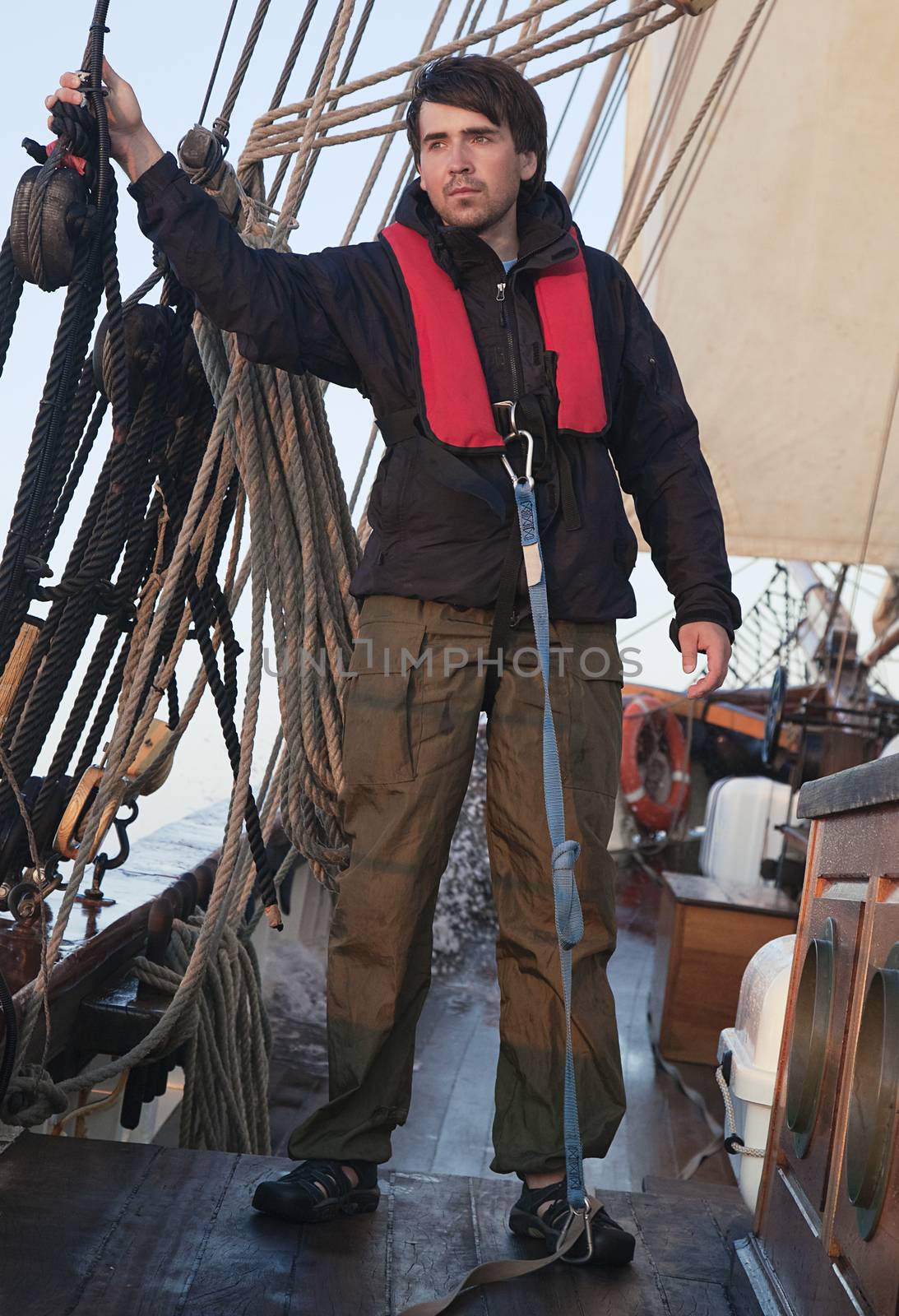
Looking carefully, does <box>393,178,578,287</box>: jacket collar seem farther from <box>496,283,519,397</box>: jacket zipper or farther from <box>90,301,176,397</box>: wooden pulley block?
<box>90,301,176,397</box>: wooden pulley block

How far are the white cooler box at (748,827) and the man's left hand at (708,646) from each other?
3.90 m

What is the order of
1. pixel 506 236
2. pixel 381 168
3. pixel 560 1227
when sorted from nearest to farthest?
pixel 560 1227 → pixel 506 236 → pixel 381 168

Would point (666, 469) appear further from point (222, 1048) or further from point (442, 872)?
point (222, 1048)

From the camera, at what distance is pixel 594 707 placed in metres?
1.71

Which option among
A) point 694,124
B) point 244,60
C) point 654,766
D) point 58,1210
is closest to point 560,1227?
point 58,1210

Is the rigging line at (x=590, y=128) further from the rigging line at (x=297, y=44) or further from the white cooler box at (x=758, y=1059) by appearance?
the white cooler box at (x=758, y=1059)

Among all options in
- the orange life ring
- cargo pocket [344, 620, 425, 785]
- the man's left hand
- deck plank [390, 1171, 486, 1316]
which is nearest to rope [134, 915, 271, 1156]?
deck plank [390, 1171, 486, 1316]

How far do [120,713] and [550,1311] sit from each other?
997 mm

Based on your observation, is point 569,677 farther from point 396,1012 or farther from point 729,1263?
point 729,1263

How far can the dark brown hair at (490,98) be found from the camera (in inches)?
67.4

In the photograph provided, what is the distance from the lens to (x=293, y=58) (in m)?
2.21

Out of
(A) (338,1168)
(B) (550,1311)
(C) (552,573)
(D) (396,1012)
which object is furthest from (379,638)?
(B) (550,1311)

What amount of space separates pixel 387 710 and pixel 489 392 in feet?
1.39

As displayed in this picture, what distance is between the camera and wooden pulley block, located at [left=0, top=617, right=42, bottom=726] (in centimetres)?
186
